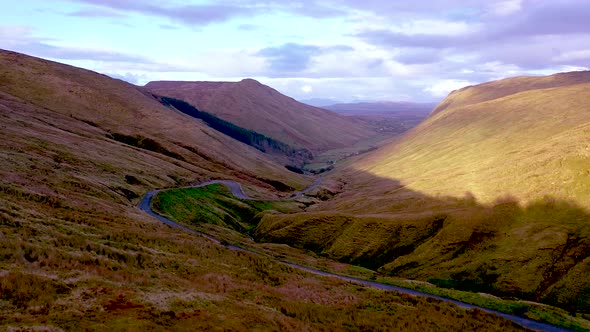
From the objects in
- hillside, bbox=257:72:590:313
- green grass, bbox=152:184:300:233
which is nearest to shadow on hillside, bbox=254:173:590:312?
hillside, bbox=257:72:590:313

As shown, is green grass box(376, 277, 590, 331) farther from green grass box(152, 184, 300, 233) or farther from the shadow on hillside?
green grass box(152, 184, 300, 233)

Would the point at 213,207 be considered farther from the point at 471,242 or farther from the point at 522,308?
the point at 522,308

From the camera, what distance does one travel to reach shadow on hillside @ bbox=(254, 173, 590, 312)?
2099 inches

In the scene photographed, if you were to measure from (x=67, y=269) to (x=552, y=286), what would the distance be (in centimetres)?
5037

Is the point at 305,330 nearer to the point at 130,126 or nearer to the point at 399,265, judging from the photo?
the point at 399,265

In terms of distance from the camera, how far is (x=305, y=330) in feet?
90.8

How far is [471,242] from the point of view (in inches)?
2571

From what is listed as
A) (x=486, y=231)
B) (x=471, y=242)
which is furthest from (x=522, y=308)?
(x=486, y=231)

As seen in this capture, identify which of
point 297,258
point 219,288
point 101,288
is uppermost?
point 101,288

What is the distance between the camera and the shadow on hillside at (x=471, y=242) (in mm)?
53312

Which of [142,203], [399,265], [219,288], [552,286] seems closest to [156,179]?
[142,203]

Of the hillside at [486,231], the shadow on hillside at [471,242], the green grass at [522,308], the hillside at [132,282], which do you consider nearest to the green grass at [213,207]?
the hillside at [486,231]

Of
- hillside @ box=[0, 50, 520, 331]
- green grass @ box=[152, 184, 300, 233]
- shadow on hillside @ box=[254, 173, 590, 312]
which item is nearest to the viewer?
hillside @ box=[0, 50, 520, 331]

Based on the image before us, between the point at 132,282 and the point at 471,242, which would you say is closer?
the point at 132,282
